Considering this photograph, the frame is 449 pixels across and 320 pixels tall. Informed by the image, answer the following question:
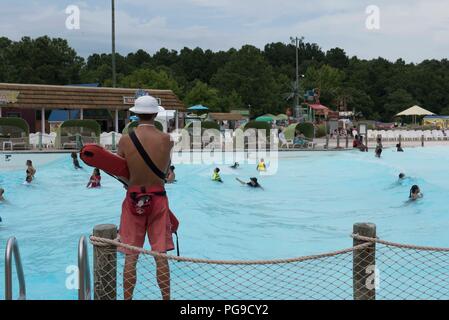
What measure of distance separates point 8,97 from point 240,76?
130 feet

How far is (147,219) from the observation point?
4539mm

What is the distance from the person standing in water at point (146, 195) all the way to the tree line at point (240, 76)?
47.4 m

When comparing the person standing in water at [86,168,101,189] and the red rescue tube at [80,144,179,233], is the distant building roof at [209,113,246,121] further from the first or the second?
the red rescue tube at [80,144,179,233]

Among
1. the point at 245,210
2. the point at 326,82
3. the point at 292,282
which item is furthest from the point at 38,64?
the point at 292,282

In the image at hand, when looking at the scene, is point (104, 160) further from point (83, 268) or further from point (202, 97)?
point (202, 97)

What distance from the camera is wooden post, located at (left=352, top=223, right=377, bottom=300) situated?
180 inches

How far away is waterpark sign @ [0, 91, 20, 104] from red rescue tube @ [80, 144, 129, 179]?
25.4m

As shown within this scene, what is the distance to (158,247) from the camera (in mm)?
4492

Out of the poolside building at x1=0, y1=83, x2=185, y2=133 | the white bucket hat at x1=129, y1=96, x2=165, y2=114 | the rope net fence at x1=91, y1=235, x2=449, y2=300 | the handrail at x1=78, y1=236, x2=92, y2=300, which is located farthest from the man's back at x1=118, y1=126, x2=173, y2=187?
the poolside building at x1=0, y1=83, x2=185, y2=133

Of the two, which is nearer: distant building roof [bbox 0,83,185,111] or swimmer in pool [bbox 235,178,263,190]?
swimmer in pool [bbox 235,178,263,190]

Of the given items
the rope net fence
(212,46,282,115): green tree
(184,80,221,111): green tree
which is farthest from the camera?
(212,46,282,115): green tree

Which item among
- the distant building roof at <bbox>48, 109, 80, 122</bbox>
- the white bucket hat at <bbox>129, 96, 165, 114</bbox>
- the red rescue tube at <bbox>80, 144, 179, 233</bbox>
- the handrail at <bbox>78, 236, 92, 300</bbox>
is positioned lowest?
the handrail at <bbox>78, 236, 92, 300</bbox>

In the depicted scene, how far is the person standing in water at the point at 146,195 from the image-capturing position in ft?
14.5
